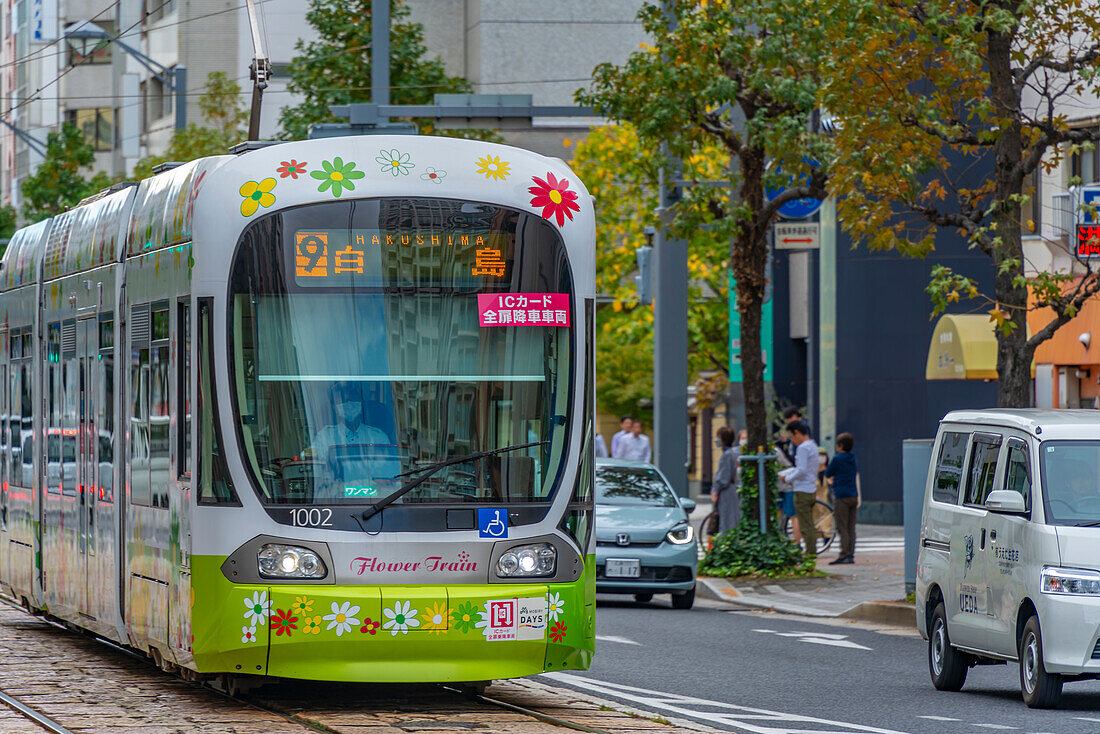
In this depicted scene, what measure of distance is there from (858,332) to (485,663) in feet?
86.2

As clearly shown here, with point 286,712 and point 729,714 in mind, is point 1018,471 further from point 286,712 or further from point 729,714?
point 286,712

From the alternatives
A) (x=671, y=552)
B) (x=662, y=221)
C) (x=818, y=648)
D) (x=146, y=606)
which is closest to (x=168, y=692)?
(x=146, y=606)

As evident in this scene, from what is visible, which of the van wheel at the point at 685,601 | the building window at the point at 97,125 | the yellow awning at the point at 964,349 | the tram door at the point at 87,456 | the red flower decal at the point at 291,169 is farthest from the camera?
the building window at the point at 97,125

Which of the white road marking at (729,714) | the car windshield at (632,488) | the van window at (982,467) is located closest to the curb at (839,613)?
the car windshield at (632,488)

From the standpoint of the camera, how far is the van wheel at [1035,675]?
11.7m

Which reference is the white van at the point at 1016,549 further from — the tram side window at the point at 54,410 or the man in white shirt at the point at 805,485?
the man in white shirt at the point at 805,485

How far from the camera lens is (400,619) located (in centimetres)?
982

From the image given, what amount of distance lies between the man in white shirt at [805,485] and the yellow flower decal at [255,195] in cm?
1556

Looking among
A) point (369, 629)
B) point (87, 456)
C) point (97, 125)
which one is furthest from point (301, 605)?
point (97, 125)

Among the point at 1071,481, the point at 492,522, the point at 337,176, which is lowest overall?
the point at 492,522

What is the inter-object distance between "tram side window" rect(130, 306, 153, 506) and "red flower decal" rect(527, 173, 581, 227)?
2.38 m

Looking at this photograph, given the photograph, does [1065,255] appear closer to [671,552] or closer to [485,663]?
Answer: [671,552]

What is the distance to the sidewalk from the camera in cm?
1916

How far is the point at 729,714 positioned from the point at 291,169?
398 cm
